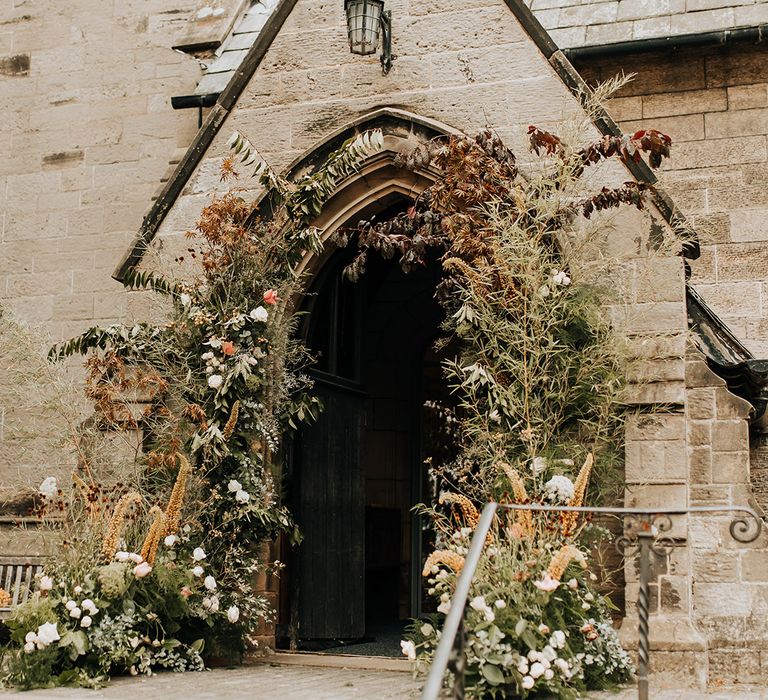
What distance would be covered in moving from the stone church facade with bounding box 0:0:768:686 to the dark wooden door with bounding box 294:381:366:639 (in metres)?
0.76

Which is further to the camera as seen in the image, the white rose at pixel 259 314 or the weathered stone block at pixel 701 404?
the white rose at pixel 259 314

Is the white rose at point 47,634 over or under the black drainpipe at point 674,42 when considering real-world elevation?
under

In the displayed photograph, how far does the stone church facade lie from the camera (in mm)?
7020

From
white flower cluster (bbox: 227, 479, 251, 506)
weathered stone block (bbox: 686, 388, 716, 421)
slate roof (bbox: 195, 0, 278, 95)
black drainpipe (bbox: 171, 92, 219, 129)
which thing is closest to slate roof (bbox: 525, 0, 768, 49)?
slate roof (bbox: 195, 0, 278, 95)

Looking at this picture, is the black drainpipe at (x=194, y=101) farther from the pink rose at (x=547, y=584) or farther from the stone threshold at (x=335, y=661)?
the pink rose at (x=547, y=584)

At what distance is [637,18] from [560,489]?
5329 millimetres

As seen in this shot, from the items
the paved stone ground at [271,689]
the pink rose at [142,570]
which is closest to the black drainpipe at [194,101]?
the pink rose at [142,570]

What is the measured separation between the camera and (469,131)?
7.71 metres

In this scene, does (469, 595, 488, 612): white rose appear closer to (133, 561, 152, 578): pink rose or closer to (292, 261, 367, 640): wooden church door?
(133, 561, 152, 578): pink rose

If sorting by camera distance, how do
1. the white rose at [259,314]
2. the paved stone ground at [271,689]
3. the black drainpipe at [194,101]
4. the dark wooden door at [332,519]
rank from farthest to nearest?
the black drainpipe at [194,101]
the dark wooden door at [332,519]
the white rose at [259,314]
the paved stone ground at [271,689]

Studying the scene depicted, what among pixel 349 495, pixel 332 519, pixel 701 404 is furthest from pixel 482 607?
pixel 349 495

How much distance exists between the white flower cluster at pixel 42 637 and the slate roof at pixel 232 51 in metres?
5.95

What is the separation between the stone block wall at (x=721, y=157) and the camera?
365 inches

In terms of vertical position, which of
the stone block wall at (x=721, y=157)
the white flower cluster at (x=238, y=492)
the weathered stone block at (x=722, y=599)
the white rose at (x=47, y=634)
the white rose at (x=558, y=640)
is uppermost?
the stone block wall at (x=721, y=157)
